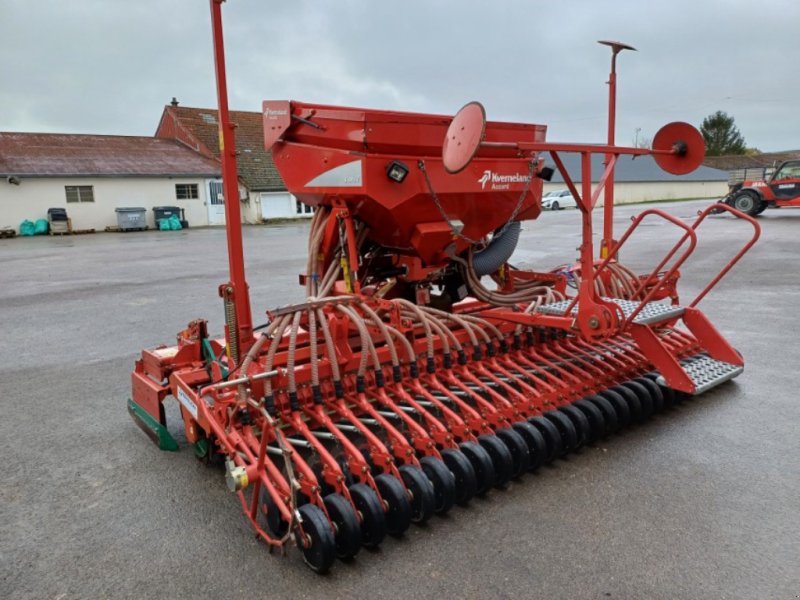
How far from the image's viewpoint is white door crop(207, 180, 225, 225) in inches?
1115

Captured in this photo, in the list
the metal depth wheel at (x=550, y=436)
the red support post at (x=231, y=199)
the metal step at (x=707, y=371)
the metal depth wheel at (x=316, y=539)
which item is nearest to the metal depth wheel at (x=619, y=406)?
the metal step at (x=707, y=371)

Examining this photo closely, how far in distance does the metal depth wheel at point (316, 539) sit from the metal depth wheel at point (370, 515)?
18cm

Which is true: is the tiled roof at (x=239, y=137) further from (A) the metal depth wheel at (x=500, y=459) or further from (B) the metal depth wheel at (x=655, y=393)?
(A) the metal depth wheel at (x=500, y=459)

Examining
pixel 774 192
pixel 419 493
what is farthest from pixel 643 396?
pixel 774 192

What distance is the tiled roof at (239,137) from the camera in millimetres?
28719

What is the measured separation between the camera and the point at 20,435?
162 inches

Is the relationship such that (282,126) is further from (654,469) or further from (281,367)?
(654,469)

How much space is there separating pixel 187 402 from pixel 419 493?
142 centimetres

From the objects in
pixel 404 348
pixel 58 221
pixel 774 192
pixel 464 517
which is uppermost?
pixel 774 192

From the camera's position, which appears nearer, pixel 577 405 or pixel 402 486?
pixel 402 486

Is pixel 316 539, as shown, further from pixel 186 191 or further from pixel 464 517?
pixel 186 191

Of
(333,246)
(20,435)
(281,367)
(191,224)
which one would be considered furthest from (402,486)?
(191,224)

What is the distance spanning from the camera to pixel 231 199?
355cm

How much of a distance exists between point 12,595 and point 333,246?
259cm
